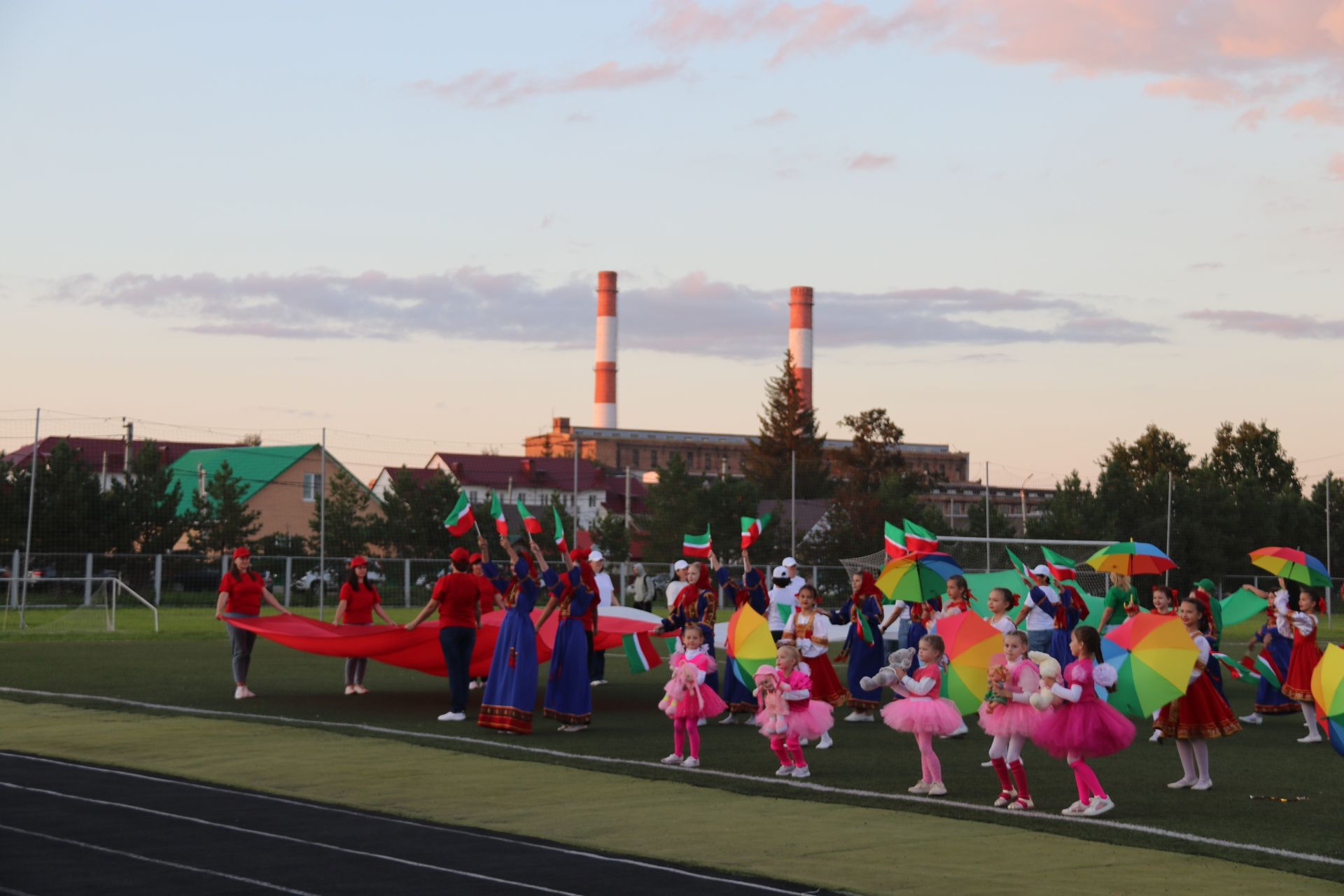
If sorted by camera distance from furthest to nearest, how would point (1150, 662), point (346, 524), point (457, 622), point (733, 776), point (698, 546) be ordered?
point (346, 524)
point (698, 546)
point (457, 622)
point (733, 776)
point (1150, 662)

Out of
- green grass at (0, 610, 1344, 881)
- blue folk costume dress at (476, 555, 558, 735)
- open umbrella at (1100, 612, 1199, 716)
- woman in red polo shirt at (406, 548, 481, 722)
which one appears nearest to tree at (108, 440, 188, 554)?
green grass at (0, 610, 1344, 881)

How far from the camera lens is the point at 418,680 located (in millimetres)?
22500

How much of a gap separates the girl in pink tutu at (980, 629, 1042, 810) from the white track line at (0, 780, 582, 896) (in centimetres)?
368

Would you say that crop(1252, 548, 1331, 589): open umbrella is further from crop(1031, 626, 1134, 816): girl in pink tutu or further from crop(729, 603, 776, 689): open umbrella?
crop(1031, 626, 1134, 816): girl in pink tutu

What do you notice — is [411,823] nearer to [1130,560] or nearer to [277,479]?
[1130,560]

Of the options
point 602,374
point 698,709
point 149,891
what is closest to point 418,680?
point 698,709

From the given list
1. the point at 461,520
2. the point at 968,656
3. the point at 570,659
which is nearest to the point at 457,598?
the point at 461,520

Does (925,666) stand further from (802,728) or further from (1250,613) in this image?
(1250,613)

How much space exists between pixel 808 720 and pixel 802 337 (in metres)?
89.5

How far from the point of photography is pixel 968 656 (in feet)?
37.7

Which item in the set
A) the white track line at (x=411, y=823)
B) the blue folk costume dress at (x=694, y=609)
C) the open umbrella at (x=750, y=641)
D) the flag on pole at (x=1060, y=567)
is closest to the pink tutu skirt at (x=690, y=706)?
the open umbrella at (x=750, y=641)

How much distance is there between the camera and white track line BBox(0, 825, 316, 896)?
311 inches

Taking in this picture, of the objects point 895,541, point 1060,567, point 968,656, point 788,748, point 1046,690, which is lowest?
point 788,748

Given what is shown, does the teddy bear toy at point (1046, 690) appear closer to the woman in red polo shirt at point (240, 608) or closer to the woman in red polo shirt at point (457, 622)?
the woman in red polo shirt at point (457, 622)
